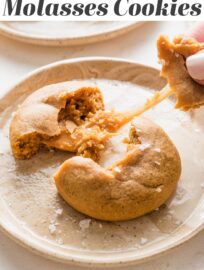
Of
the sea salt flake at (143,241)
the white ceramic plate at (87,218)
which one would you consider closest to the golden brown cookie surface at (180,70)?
the white ceramic plate at (87,218)

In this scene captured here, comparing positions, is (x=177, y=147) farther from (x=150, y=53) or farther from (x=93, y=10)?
(x=93, y=10)

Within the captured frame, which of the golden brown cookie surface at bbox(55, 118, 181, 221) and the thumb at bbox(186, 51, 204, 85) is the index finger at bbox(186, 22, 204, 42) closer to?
the thumb at bbox(186, 51, 204, 85)

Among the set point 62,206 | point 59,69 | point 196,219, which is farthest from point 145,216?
point 59,69

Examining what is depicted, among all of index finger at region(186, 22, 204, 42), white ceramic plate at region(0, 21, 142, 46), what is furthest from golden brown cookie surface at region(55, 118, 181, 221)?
white ceramic plate at region(0, 21, 142, 46)

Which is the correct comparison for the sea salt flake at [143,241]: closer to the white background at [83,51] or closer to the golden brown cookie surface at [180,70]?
the golden brown cookie surface at [180,70]

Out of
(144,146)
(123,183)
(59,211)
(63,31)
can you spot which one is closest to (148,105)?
(144,146)

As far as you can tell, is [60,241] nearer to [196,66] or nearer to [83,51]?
[196,66]
